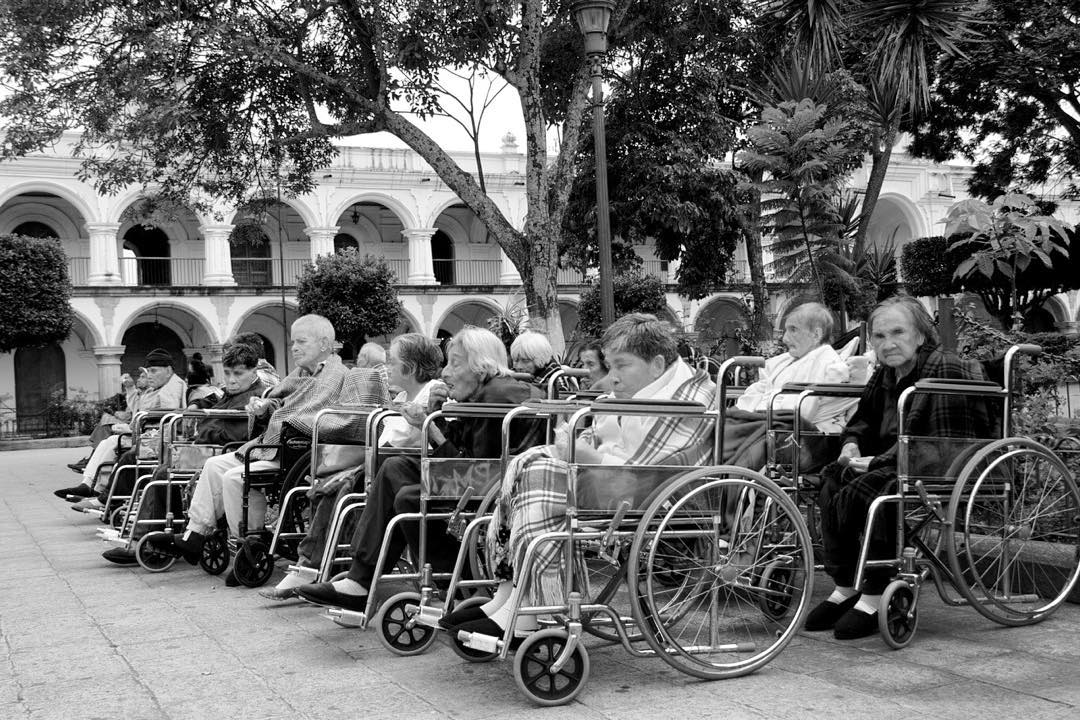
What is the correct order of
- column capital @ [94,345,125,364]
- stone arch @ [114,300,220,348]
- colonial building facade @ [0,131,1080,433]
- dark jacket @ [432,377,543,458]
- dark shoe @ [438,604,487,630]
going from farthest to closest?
stone arch @ [114,300,220,348] < colonial building facade @ [0,131,1080,433] < column capital @ [94,345,125,364] < dark jacket @ [432,377,543,458] < dark shoe @ [438,604,487,630]

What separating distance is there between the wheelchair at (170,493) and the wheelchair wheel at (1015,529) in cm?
428

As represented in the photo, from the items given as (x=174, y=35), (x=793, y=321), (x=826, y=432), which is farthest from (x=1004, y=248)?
(x=174, y=35)

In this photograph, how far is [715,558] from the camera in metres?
3.97

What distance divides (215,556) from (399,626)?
275cm

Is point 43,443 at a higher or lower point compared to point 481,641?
lower

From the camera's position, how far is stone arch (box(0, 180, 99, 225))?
2912 centimetres

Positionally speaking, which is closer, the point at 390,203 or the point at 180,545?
the point at 180,545

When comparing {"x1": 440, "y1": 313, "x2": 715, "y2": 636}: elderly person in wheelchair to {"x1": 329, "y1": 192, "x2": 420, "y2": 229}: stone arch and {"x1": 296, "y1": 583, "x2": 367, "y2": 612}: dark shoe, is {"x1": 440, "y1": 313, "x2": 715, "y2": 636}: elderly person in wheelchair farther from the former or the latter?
{"x1": 329, "y1": 192, "x2": 420, "y2": 229}: stone arch

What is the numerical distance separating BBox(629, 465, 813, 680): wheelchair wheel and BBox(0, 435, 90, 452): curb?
2332 cm

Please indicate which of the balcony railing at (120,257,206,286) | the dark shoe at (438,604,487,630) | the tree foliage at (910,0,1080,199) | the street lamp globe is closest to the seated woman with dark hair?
the dark shoe at (438,604,487,630)

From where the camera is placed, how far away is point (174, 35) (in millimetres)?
11711

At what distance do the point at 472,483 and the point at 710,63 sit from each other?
42.1 ft

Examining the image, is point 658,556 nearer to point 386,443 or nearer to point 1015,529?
point 1015,529

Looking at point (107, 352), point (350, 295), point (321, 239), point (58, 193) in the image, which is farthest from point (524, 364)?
point (321, 239)
